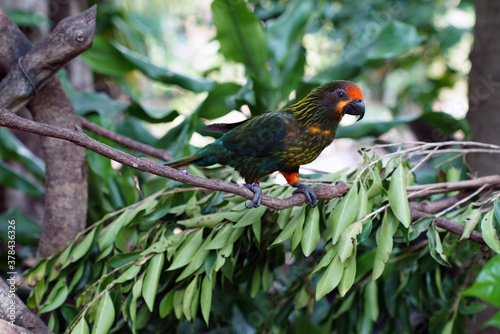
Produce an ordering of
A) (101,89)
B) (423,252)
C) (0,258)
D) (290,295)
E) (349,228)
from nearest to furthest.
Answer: (349,228)
(423,252)
(290,295)
(0,258)
(101,89)

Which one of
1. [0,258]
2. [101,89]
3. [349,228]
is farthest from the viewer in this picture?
[101,89]

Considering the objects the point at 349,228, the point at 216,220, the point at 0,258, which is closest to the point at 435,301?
the point at 349,228

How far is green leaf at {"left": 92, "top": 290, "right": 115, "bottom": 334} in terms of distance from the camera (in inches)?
45.3

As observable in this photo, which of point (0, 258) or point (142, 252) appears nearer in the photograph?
point (142, 252)

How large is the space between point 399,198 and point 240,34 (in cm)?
138

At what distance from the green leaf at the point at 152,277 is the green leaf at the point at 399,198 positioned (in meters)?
0.66

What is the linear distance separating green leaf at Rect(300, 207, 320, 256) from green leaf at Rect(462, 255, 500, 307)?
22.2 inches

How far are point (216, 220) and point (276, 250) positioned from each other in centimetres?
27

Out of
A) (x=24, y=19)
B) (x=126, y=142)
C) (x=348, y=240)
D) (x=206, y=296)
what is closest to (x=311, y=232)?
(x=348, y=240)

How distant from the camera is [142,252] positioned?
126 centimetres

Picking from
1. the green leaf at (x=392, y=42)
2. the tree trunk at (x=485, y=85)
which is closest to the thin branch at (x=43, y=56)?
the green leaf at (x=392, y=42)

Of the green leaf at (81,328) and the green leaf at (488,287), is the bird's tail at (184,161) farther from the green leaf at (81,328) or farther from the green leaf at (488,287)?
the green leaf at (488,287)

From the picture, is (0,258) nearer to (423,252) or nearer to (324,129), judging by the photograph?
(324,129)

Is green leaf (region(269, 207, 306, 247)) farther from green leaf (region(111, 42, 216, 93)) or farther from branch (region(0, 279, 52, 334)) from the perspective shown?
green leaf (region(111, 42, 216, 93))
